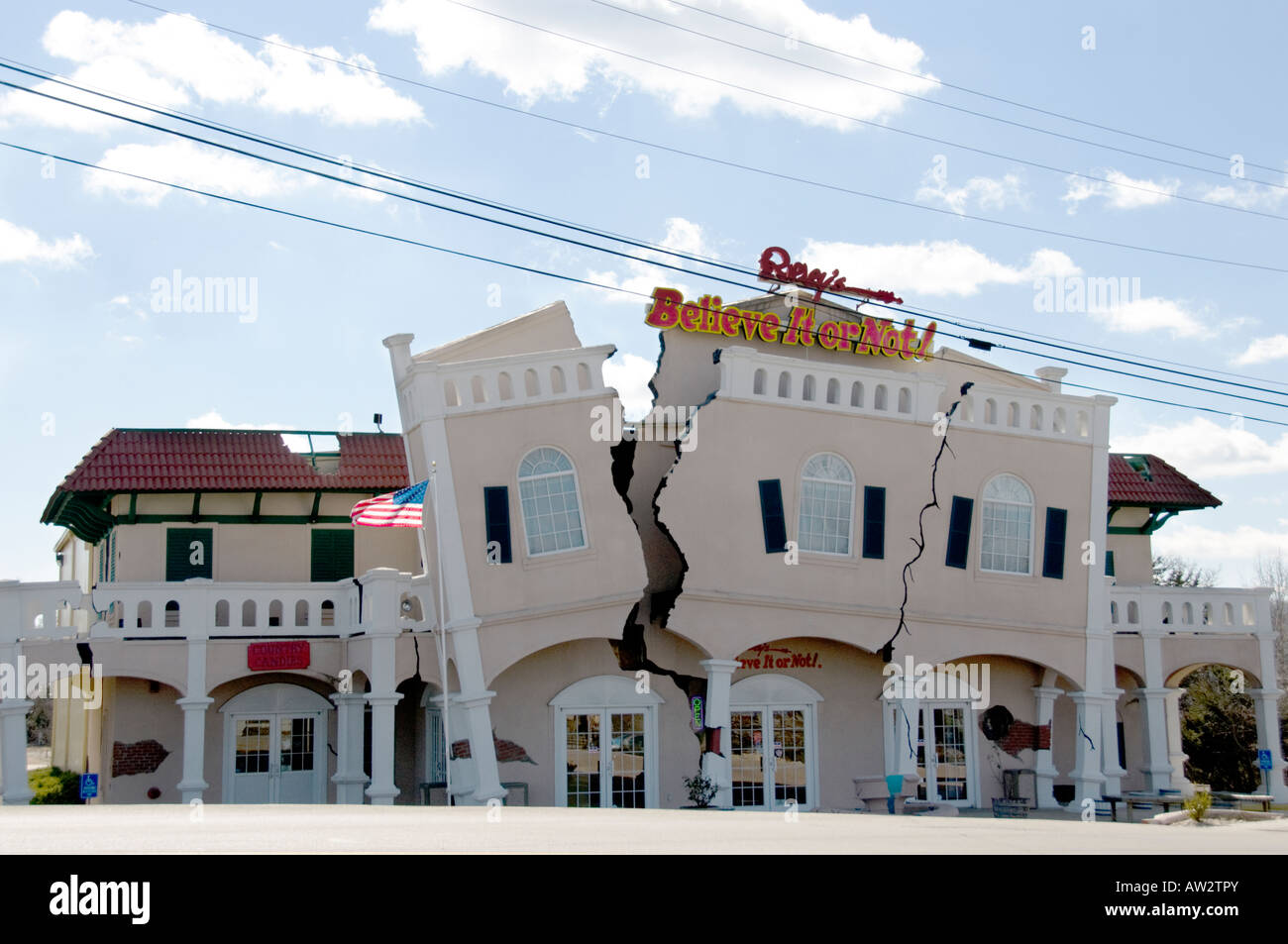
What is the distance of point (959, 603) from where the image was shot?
2483 centimetres

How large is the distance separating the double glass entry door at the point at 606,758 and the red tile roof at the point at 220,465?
7213mm

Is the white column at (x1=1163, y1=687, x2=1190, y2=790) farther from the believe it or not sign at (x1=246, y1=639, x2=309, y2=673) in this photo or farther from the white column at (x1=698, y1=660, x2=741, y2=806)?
the believe it or not sign at (x1=246, y1=639, x2=309, y2=673)

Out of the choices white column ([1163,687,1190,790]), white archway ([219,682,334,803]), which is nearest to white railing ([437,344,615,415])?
white archway ([219,682,334,803])

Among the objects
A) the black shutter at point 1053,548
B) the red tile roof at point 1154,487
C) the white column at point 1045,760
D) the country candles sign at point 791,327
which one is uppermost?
the country candles sign at point 791,327

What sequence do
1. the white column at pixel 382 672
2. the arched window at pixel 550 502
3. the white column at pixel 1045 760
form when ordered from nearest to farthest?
the white column at pixel 382 672
the arched window at pixel 550 502
the white column at pixel 1045 760

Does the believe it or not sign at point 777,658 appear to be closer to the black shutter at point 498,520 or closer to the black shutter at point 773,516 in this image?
the black shutter at point 773,516

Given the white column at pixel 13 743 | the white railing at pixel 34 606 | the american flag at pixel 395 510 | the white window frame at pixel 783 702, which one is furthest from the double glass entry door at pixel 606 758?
the white column at pixel 13 743

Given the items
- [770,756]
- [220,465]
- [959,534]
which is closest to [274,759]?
[220,465]

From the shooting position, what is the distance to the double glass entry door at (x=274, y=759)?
80.5 feet

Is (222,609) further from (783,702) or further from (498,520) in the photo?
(783,702)

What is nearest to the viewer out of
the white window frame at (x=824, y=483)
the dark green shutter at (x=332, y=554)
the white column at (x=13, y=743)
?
the white column at (x=13, y=743)

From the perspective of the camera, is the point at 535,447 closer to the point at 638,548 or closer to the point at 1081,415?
the point at 638,548

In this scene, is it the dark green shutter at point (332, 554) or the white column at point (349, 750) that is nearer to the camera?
the white column at point (349, 750)
